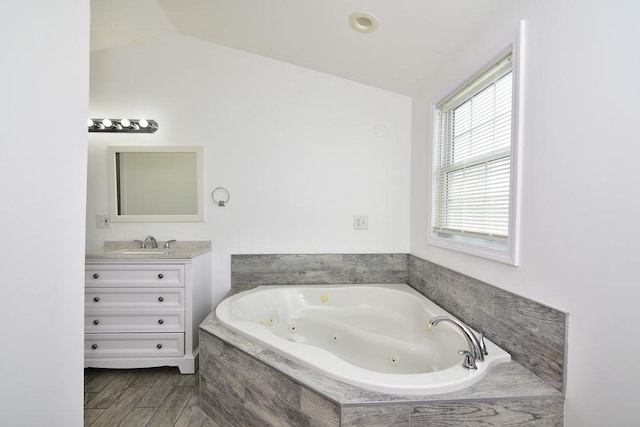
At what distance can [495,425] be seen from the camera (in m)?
0.99

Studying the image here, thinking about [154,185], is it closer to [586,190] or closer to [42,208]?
[42,208]

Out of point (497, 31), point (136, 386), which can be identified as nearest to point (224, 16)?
point (497, 31)

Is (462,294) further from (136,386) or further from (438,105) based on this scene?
(136,386)

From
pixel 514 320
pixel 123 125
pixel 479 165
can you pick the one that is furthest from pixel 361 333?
pixel 123 125

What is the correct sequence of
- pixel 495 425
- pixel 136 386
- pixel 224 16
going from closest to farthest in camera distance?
pixel 495 425
pixel 136 386
pixel 224 16

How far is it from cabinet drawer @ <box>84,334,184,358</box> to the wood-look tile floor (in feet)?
0.57

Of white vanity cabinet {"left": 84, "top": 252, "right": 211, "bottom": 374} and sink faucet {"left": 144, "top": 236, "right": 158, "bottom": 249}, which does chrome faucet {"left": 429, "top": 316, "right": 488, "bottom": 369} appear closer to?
white vanity cabinet {"left": 84, "top": 252, "right": 211, "bottom": 374}

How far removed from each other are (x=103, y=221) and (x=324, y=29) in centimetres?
248

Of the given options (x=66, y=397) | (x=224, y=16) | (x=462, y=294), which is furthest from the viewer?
(x=224, y=16)

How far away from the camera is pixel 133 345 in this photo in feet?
6.61

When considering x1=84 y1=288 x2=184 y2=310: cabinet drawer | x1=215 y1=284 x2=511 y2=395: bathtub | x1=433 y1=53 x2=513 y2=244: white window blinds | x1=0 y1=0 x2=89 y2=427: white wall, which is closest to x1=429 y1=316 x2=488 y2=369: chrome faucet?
x1=215 y1=284 x2=511 y2=395: bathtub

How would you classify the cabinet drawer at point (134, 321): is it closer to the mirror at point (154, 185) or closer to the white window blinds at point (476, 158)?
the mirror at point (154, 185)

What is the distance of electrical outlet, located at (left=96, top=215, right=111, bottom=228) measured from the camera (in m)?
2.45

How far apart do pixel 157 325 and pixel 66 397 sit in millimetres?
1247
